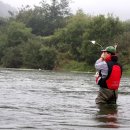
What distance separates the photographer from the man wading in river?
50.3 feet

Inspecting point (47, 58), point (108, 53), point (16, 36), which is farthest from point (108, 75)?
point (16, 36)

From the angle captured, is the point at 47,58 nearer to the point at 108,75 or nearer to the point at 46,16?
the point at 46,16

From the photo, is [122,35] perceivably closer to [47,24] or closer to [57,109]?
[47,24]

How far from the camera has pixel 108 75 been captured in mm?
15312

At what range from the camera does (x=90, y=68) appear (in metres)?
79.8

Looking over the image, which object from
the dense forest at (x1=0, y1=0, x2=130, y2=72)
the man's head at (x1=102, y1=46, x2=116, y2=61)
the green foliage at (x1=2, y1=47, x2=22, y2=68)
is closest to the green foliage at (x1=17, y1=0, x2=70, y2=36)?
the dense forest at (x1=0, y1=0, x2=130, y2=72)

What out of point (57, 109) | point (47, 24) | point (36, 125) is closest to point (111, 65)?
point (57, 109)

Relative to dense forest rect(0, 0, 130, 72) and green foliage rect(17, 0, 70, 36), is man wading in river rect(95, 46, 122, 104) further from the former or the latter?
green foliage rect(17, 0, 70, 36)

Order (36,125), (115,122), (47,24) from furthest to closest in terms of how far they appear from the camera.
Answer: (47,24)
(115,122)
(36,125)

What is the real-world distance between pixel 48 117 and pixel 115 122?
5.36ft

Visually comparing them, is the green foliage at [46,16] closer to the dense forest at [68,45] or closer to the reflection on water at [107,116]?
the dense forest at [68,45]

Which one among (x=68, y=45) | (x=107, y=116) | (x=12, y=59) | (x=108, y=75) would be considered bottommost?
(x=107, y=116)

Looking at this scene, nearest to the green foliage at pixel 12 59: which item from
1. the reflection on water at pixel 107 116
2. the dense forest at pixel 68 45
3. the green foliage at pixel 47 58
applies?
the dense forest at pixel 68 45

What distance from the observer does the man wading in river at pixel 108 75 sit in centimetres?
1534
